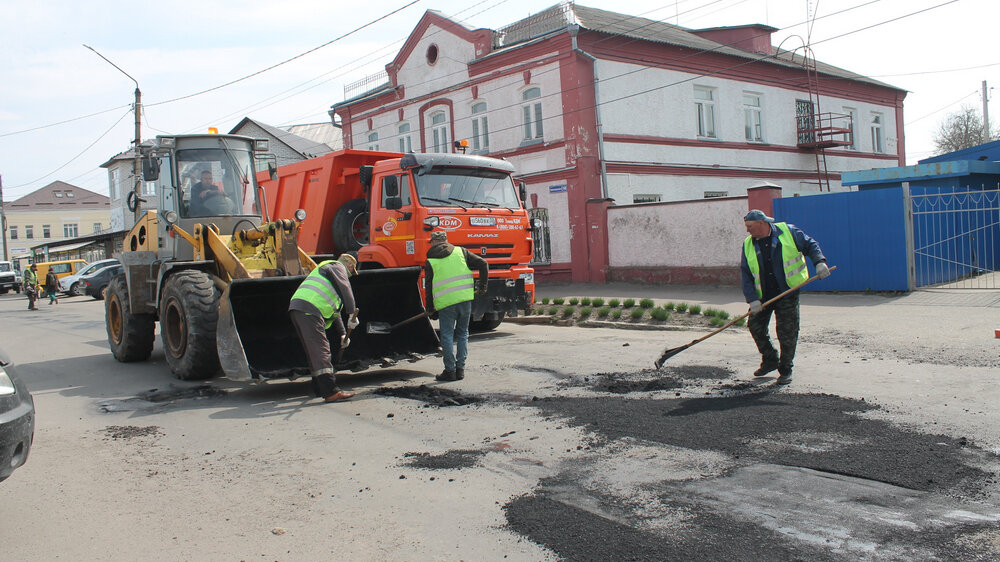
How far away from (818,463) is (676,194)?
756 inches

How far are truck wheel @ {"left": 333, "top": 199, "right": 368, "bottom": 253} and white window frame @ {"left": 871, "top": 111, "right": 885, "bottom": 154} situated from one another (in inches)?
1009

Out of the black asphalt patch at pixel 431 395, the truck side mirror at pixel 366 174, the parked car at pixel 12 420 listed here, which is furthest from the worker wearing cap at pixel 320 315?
the truck side mirror at pixel 366 174

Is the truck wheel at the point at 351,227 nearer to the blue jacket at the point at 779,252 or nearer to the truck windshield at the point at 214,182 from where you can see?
the truck windshield at the point at 214,182

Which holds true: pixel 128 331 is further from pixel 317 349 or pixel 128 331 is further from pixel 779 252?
pixel 779 252

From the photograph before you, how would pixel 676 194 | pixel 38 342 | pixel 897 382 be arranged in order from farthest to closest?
pixel 676 194, pixel 38 342, pixel 897 382

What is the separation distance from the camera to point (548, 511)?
160 inches

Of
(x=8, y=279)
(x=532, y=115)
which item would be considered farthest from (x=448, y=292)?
(x=8, y=279)

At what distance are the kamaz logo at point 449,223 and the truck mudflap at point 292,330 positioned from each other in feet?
5.90

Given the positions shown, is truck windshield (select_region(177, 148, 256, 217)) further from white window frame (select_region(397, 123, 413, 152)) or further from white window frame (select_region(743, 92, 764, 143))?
white window frame (select_region(743, 92, 764, 143))

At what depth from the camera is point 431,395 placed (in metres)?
7.44

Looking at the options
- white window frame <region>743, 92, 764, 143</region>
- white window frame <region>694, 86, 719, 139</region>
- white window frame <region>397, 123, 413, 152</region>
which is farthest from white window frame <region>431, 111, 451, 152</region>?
white window frame <region>743, 92, 764, 143</region>

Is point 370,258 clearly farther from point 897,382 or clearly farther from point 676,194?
point 676,194

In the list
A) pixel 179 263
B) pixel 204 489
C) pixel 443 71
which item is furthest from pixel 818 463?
pixel 443 71

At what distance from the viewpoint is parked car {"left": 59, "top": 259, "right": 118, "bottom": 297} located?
3472cm
